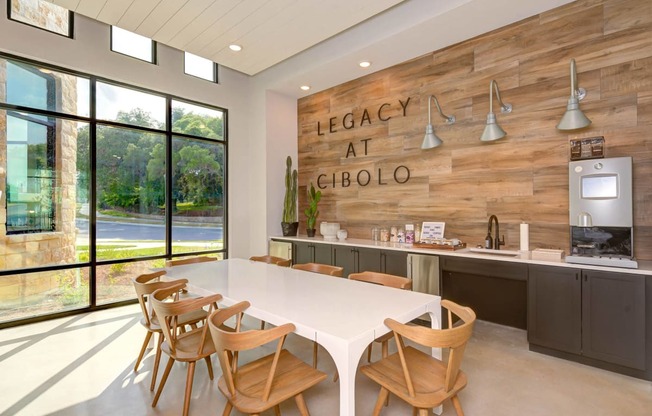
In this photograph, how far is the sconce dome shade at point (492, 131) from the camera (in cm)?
338

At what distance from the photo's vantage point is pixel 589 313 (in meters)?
2.67

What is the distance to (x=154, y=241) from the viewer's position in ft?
15.7

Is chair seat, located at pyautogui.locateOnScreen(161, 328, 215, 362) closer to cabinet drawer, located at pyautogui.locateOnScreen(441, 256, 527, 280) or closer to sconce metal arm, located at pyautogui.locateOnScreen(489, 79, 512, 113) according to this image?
cabinet drawer, located at pyautogui.locateOnScreen(441, 256, 527, 280)

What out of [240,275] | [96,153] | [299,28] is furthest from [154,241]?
[299,28]

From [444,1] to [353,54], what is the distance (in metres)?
1.22

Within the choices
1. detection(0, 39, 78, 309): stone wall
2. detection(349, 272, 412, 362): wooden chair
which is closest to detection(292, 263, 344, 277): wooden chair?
detection(349, 272, 412, 362): wooden chair

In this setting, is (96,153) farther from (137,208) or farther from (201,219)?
(201,219)

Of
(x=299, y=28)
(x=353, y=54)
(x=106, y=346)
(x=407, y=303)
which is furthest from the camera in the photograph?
→ (x=353, y=54)

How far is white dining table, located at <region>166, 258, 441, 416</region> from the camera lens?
1.48 meters

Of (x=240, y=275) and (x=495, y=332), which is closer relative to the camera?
(x=240, y=275)

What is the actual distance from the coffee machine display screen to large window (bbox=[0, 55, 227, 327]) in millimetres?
4870

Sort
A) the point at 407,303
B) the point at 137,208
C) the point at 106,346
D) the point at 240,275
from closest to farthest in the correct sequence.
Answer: the point at 407,303 < the point at 240,275 < the point at 106,346 < the point at 137,208

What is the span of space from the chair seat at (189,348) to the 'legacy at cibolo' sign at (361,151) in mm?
3189

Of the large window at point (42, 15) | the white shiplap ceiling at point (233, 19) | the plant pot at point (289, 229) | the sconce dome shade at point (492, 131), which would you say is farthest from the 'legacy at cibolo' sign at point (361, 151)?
the large window at point (42, 15)
